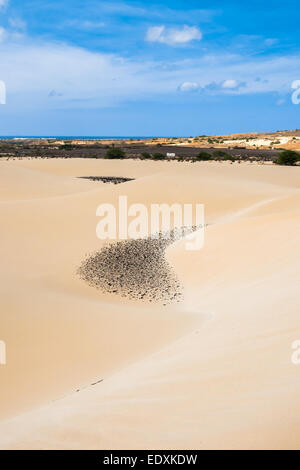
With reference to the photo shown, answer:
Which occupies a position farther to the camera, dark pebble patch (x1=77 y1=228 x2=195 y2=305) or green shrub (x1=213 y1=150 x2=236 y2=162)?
green shrub (x1=213 y1=150 x2=236 y2=162)

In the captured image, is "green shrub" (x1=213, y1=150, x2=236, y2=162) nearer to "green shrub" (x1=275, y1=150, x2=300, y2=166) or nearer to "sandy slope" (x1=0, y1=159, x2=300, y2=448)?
"green shrub" (x1=275, y1=150, x2=300, y2=166)

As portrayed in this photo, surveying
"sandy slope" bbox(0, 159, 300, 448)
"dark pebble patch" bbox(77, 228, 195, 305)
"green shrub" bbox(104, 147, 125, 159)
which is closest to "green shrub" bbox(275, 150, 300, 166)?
"green shrub" bbox(104, 147, 125, 159)

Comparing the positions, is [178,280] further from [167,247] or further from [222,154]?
[222,154]

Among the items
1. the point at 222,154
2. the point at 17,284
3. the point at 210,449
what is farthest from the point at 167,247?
the point at 222,154

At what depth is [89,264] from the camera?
1224cm

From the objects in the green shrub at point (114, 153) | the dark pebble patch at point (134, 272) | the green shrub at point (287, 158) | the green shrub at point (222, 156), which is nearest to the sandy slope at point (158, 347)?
the dark pebble patch at point (134, 272)

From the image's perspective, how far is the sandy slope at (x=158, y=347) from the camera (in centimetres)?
343

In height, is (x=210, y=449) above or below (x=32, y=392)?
above

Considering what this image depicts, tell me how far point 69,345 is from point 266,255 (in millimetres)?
5665

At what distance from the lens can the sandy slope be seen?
3.43 metres

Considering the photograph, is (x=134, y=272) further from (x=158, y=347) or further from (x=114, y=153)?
(x=114, y=153)

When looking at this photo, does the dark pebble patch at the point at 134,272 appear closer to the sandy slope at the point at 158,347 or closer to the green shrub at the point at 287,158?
the sandy slope at the point at 158,347

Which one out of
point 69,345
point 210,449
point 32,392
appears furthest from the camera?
point 69,345

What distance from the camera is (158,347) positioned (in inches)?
277
